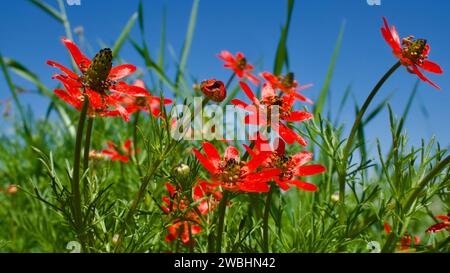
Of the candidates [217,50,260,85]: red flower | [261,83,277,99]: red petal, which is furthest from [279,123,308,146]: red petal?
[217,50,260,85]: red flower

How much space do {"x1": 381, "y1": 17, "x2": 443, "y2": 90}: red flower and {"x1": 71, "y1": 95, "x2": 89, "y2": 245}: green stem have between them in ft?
1.73

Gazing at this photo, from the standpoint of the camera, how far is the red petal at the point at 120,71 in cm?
74

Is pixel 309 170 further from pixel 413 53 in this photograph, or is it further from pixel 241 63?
pixel 241 63

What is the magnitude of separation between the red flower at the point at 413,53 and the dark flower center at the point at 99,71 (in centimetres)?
48

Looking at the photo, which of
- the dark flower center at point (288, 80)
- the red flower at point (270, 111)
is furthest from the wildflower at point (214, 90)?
the dark flower center at point (288, 80)

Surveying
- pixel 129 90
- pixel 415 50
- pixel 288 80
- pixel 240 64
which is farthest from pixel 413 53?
pixel 240 64

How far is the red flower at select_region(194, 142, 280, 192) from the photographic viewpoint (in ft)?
2.21

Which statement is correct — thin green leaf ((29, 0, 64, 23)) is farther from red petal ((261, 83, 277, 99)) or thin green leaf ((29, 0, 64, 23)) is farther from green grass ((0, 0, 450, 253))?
red petal ((261, 83, 277, 99))

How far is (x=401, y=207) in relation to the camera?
31.4 inches

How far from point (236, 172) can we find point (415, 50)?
0.41 metres

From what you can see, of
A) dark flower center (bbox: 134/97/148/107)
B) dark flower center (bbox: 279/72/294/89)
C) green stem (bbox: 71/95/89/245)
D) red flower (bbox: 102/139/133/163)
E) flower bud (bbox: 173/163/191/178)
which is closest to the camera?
green stem (bbox: 71/95/89/245)
